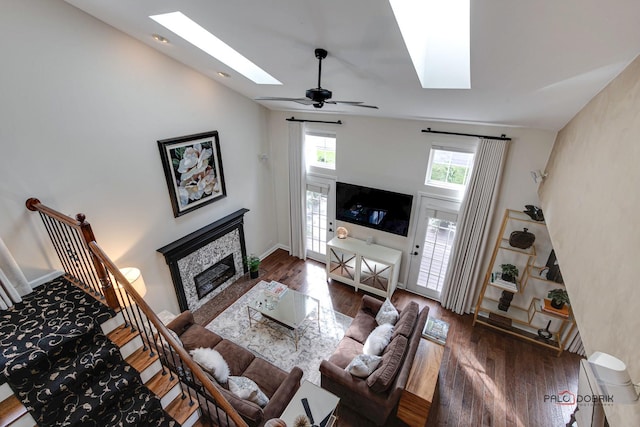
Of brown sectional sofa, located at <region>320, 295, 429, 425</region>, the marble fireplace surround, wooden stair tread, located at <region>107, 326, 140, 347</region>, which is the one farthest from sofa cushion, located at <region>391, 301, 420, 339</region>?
the marble fireplace surround

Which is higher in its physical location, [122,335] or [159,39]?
[159,39]

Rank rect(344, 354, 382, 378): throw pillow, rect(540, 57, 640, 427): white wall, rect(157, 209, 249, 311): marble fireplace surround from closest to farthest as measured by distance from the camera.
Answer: rect(540, 57, 640, 427): white wall
rect(344, 354, 382, 378): throw pillow
rect(157, 209, 249, 311): marble fireplace surround

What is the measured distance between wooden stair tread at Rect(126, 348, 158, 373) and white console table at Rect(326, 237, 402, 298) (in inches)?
135

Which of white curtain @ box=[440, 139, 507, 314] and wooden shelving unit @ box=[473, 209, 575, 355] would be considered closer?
white curtain @ box=[440, 139, 507, 314]

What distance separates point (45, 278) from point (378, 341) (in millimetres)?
3825

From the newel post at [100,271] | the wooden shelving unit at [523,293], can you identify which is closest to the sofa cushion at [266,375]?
the newel post at [100,271]

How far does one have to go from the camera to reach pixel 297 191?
601cm

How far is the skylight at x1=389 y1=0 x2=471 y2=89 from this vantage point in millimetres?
2240

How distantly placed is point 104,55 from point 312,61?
7.85 ft

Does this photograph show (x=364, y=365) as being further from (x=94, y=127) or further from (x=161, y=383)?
(x=94, y=127)

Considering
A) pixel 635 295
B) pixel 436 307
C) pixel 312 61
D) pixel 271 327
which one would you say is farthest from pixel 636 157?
pixel 271 327

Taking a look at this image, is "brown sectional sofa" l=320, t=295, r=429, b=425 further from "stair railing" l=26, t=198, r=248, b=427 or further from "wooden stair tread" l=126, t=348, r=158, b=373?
"wooden stair tread" l=126, t=348, r=158, b=373

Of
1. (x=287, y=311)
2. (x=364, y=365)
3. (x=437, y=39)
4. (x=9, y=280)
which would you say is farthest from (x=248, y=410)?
(x=437, y=39)

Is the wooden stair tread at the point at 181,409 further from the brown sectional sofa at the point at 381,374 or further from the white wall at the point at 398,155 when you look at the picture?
the white wall at the point at 398,155
